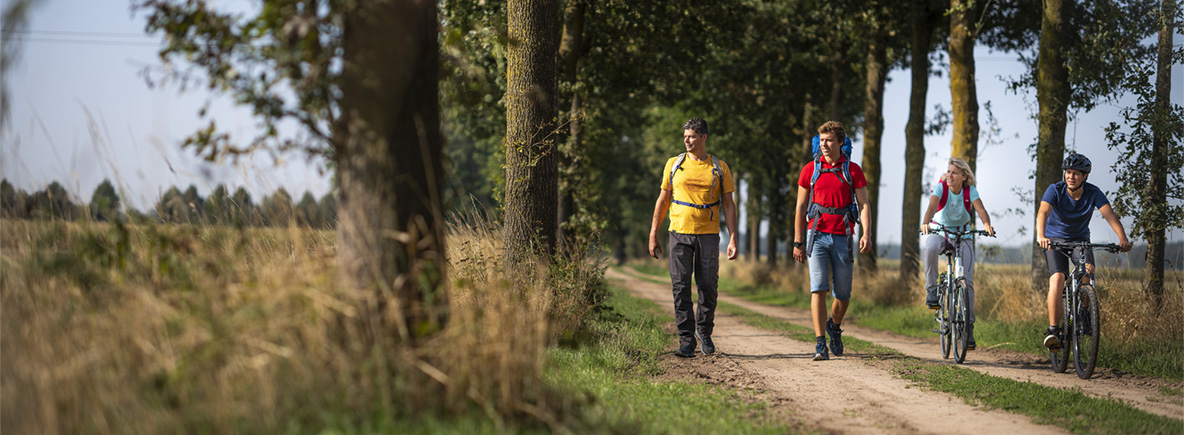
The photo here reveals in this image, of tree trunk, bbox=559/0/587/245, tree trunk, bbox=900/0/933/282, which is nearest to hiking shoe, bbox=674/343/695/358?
tree trunk, bbox=559/0/587/245

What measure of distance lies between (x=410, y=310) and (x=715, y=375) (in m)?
3.54

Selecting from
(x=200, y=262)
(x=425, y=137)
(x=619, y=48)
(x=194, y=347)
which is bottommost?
(x=194, y=347)

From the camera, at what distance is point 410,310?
366 cm

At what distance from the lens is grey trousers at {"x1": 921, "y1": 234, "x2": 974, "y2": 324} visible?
27.2 ft

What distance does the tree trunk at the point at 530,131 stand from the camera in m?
8.38

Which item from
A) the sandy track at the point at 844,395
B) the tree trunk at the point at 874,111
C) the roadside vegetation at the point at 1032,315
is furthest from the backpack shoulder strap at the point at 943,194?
the tree trunk at the point at 874,111

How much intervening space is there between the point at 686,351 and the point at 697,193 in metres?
1.53

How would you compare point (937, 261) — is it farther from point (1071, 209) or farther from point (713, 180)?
point (713, 180)

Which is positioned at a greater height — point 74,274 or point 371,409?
point 74,274

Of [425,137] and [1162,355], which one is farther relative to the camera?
[1162,355]

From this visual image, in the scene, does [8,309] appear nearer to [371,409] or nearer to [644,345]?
[371,409]

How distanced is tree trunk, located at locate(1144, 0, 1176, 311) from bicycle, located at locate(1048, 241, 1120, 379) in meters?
2.58

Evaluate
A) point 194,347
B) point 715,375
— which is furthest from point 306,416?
point 715,375

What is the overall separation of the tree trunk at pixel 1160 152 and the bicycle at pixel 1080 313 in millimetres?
2582
